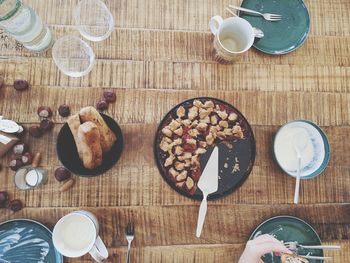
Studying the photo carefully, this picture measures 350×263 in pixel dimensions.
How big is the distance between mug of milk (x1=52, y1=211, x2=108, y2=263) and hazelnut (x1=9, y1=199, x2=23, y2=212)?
0.42 ft

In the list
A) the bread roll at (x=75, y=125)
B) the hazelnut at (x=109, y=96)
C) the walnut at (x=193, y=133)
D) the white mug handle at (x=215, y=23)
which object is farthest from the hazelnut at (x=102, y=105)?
the white mug handle at (x=215, y=23)

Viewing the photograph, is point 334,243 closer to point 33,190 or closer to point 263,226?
point 263,226

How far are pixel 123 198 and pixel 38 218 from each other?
0.20 meters

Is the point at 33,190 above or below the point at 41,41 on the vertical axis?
below

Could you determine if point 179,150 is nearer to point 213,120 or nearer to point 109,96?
point 213,120

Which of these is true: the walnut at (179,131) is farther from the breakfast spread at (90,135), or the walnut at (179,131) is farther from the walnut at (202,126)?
the breakfast spread at (90,135)

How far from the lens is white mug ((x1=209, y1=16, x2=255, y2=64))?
91cm

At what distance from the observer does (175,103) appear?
937 millimetres

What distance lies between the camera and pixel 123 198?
2.91 feet

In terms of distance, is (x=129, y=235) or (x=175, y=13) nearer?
(x=129, y=235)

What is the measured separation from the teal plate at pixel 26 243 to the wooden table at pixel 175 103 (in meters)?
0.03

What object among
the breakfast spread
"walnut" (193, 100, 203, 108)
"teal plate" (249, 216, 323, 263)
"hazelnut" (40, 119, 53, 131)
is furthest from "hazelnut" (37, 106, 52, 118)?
"teal plate" (249, 216, 323, 263)

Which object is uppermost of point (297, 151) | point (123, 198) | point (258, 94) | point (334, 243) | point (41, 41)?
point (41, 41)

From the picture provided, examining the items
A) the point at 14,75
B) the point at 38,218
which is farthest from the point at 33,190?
the point at 14,75
